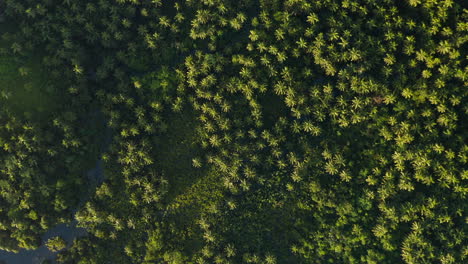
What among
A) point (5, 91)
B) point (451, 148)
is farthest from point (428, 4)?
point (5, 91)

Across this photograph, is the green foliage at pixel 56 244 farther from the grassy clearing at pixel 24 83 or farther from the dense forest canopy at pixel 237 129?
the grassy clearing at pixel 24 83

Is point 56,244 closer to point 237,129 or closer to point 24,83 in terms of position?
point 24,83

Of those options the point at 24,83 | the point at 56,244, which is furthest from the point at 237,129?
the point at 56,244

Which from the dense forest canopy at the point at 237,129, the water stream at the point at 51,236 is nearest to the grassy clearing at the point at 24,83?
the dense forest canopy at the point at 237,129

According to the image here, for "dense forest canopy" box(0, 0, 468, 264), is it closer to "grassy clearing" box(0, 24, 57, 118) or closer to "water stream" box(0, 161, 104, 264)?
"grassy clearing" box(0, 24, 57, 118)

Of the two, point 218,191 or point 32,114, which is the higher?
point 32,114

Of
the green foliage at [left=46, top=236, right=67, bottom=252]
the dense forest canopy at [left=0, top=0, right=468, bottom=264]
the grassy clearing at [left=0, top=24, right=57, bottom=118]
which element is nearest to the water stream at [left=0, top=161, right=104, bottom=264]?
the green foliage at [left=46, top=236, right=67, bottom=252]

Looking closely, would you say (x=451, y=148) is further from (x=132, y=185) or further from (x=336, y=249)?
(x=132, y=185)

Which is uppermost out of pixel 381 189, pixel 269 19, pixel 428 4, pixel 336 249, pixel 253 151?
pixel 269 19
